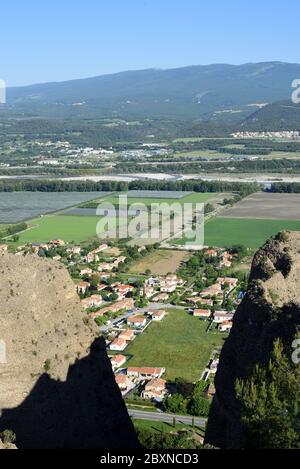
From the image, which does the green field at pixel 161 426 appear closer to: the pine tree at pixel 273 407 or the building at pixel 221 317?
the pine tree at pixel 273 407

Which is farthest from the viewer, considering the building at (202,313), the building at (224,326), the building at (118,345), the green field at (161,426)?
the building at (202,313)

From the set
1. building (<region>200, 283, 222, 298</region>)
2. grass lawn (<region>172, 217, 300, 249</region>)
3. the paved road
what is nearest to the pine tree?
the paved road

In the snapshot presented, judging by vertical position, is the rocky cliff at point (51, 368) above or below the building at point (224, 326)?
above

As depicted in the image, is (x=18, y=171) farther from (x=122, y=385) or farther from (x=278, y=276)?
(x=278, y=276)

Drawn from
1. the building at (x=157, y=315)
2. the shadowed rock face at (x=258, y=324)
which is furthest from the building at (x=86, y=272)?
the shadowed rock face at (x=258, y=324)

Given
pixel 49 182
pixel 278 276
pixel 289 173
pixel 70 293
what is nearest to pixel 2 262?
pixel 70 293

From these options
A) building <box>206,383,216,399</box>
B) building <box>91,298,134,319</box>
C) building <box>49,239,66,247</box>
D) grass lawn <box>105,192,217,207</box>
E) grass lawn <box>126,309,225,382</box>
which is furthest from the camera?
grass lawn <box>105,192,217,207</box>

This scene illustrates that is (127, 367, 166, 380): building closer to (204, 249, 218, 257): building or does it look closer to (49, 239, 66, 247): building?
(204, 249, 218, 257): building
